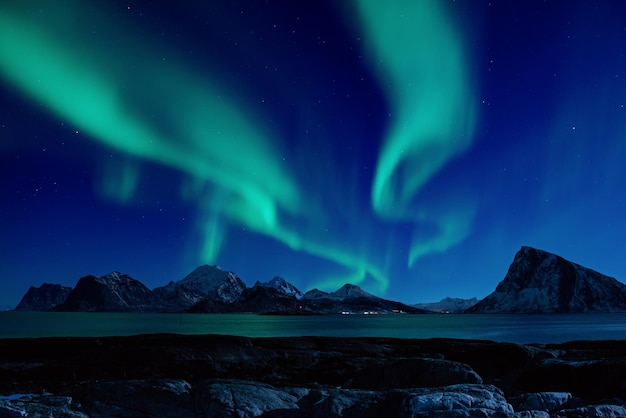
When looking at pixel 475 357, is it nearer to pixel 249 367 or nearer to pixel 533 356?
pixel 533 356

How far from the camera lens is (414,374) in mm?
20609

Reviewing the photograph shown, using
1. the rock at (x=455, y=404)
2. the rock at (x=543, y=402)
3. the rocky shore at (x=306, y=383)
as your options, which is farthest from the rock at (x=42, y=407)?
the rock at (x=543, y=402)

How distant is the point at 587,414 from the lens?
551 inches

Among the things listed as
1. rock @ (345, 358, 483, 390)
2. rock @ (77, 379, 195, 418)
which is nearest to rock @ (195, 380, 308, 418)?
rock @ (77, 379, 195, 418)

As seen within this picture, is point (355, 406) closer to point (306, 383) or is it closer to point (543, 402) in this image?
point (543, 402)

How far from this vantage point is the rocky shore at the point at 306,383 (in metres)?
14.4

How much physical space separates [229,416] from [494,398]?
8.02m

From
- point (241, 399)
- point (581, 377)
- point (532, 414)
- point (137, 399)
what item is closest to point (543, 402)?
point (532, 414)

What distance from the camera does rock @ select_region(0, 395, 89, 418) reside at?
1466cm

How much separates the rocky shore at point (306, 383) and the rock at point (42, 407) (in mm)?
36

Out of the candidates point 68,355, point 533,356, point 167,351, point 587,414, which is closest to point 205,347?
point 167,351

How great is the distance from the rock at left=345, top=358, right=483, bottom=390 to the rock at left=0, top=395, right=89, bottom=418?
11.9 meters

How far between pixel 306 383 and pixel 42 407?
17.5m

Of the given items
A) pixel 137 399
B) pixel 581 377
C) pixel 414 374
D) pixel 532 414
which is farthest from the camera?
pixel 581 377
